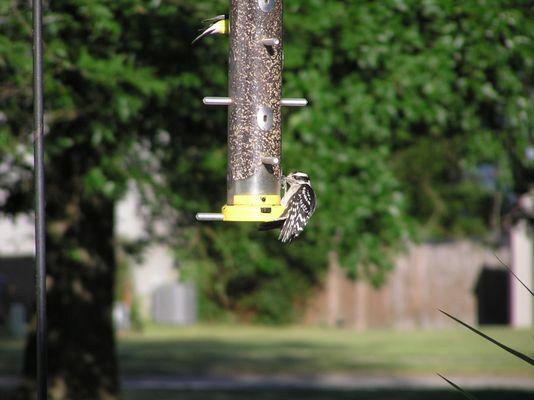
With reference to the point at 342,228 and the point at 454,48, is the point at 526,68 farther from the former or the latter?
the point at 342,228

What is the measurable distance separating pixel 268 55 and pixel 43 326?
2.08 m

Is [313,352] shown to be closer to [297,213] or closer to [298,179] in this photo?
[298,179]

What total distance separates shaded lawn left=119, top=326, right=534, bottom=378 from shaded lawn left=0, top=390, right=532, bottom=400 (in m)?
2.18

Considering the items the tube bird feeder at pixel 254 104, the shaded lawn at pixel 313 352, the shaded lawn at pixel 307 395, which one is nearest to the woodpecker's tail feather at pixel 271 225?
the tube bird feeder at pixel 254 104

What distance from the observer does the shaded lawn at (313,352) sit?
17.8 meters

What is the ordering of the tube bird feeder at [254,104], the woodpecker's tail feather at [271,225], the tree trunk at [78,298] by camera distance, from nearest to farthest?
1. the woodpecker's tail feather at [271,225]
2. the tube bird feeder at [254,104]
3. the tree trunk at [78,298]

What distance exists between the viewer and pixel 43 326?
4.36 metres

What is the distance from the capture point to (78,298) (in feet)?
38.9

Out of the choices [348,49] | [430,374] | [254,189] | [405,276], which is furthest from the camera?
[405,276]

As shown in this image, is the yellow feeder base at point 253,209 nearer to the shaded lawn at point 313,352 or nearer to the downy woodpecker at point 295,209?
the downy woodpecker at point 295,209

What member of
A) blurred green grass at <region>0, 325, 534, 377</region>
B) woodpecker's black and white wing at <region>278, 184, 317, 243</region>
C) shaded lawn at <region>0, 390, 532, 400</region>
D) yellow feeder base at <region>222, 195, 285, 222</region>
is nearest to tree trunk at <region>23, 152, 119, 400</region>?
shaded lawn at <region>0, 390, 532, 400</region>

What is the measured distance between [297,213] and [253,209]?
0.35 metres

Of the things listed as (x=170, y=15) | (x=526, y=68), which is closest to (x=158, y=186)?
(x=170, y=15)

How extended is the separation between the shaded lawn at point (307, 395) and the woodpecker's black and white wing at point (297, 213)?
9.37 metres
